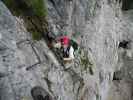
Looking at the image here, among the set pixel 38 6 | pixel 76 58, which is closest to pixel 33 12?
pixel 38 6

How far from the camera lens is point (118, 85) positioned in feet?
48.7

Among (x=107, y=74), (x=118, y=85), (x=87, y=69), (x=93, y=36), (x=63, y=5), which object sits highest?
(x=63, y=5)

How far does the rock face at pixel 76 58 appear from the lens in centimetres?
726

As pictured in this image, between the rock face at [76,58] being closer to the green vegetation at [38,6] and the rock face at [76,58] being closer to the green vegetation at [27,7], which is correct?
the green vegetation at [27,7]

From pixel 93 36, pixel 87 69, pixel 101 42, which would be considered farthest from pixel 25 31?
pixel 101 42

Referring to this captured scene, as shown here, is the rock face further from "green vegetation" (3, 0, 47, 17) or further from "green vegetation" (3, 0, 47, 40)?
"green vegetation" (3, 0, 47, 17)

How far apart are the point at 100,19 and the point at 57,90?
513 centimetres

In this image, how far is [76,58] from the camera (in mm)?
9844

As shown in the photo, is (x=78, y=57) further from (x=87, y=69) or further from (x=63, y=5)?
(x=63, y=5)

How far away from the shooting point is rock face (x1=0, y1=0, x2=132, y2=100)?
7258mm

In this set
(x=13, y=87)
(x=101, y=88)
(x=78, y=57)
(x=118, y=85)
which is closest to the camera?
(x=13, y=87)

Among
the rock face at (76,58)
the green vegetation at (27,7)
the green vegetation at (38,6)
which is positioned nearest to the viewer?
the rock face at (76,58)

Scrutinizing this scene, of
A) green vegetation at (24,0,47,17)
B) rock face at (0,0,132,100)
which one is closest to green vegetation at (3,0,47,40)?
green vegetation at (24,0,47,17)

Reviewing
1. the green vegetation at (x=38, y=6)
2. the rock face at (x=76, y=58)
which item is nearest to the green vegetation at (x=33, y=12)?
the green vegetation at (x=38, y=6)
